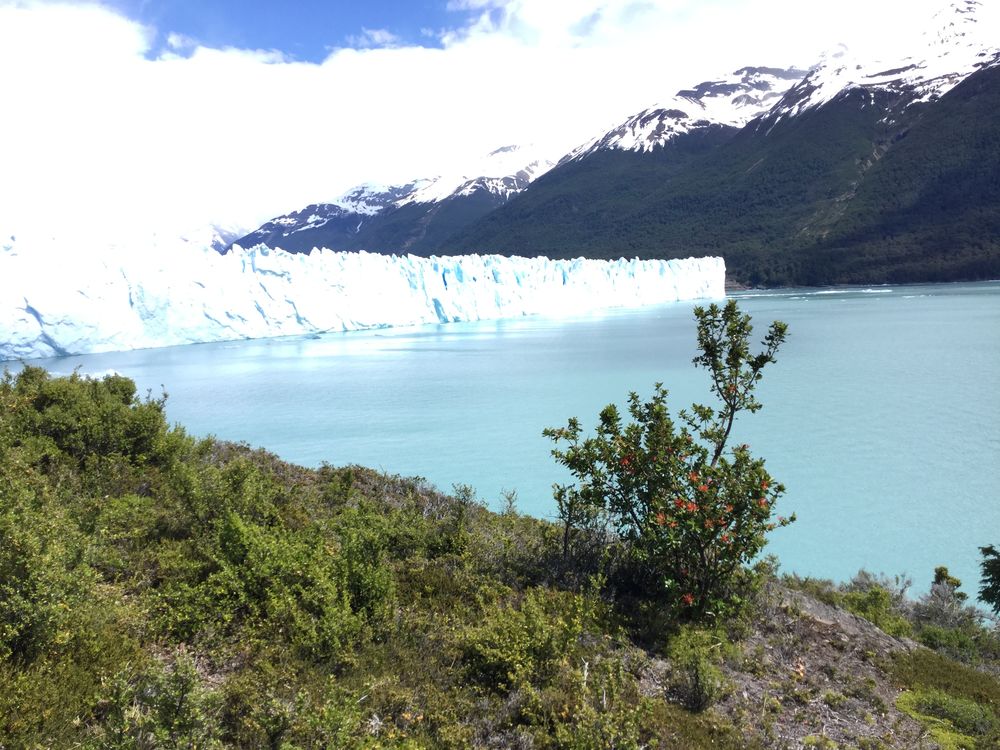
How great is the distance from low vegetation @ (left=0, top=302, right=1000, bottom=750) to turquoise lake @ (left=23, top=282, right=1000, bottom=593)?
181 inches

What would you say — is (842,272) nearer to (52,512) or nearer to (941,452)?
(941,452)

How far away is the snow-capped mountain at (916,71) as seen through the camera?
433ft

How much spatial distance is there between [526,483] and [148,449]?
7869 mm

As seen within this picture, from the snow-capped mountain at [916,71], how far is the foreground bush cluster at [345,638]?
162432 millimetres

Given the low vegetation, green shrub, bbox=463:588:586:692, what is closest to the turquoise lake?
the low vegetation

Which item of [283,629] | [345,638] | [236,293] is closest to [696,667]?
[345,638]

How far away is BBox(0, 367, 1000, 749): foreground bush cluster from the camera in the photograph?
3.18m

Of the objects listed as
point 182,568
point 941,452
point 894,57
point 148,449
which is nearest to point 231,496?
point 182,568

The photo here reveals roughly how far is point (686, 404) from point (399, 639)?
54.3ft

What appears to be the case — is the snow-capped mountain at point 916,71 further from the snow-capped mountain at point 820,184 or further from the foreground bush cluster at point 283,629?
the foreground bush cluster at point 283,629

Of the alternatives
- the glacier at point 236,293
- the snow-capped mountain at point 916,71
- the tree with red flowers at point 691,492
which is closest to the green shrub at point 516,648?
the tree with red flowers at point 691,492

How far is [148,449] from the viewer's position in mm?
7672

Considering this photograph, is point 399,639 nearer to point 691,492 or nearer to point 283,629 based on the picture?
point 283,629

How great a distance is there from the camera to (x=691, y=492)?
549cm
